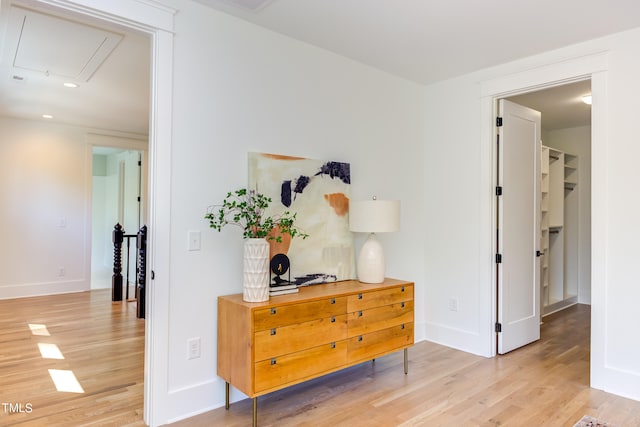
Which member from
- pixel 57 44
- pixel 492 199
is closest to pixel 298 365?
pixel 492 199

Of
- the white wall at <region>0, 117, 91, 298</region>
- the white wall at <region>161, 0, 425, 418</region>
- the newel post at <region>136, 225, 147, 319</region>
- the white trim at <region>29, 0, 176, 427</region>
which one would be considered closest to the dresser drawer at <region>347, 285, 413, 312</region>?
the white wall at <region>161, 0, 425, 418</region>

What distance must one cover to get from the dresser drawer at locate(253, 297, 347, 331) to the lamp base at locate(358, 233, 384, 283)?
455mm

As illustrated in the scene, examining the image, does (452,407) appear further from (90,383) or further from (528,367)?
(90,383)

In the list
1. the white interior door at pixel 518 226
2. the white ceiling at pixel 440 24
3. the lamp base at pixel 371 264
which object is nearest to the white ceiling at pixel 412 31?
the white ceiling at pixel 440 24

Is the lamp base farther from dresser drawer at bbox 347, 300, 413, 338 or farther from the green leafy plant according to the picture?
the green leafy plant

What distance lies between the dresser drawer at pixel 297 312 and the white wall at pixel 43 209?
514 centimetres

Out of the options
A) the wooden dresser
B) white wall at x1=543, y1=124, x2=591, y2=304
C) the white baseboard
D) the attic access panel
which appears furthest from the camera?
white wall at x1=543, y1=124, x2=591, y2=304

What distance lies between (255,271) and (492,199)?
235 cm

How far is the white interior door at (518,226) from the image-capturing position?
368 cm

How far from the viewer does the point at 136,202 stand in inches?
307

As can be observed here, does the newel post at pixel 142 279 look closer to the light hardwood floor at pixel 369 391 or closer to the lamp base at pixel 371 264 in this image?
the light hardwood floor at pixel 369 391

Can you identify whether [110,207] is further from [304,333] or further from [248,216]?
[304,333]

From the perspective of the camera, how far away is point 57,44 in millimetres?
3129

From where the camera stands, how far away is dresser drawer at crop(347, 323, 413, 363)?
281 cm
